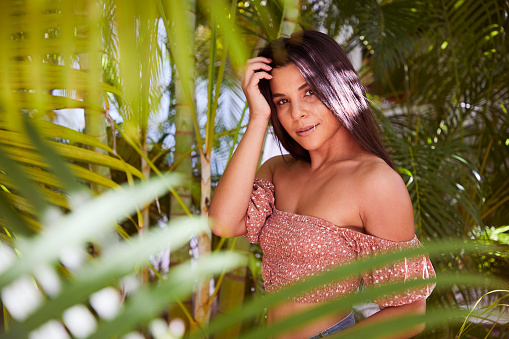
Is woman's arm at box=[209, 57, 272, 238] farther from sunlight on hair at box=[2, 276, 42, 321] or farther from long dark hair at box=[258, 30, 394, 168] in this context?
sunlight on hair at box=[2, 276, 42, 321]

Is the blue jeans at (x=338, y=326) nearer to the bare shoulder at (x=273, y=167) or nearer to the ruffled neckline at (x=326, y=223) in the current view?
the ruffled neckline at (x=326, y=223)

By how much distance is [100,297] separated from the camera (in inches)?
9.4

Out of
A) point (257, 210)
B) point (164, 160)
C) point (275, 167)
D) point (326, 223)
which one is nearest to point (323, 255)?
point (326, 223)

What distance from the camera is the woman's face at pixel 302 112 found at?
1.01 m

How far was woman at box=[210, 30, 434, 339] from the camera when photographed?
0.89 m

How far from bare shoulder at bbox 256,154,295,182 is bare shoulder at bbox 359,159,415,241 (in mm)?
307

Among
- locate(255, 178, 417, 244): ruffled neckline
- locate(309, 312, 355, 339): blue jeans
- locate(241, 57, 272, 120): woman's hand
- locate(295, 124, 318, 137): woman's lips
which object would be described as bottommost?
locate(309, 312, 355, 339): blue jeans

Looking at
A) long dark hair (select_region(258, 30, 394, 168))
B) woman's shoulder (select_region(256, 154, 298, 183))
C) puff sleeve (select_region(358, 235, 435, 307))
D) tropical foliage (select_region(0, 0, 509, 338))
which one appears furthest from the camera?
woman's shoulder (select_region(256, 154, 298, 183))

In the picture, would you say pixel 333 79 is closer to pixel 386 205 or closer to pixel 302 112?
pixel 302 112

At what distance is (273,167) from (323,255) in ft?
1.12

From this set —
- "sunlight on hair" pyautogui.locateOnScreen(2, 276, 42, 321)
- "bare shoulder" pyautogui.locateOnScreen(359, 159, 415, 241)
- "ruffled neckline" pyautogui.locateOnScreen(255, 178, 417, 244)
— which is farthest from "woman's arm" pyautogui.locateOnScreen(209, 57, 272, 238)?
"sunlight on hair" pyautogui.locateOnScreen(2, 276, 42, 321)

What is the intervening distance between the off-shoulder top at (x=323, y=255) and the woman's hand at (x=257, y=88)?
233 millimetres

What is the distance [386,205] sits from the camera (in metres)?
0.88

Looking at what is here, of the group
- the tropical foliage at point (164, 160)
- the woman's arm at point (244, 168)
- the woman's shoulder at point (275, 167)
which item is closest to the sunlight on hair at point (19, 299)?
the tropical foliage at point (164, 160)
